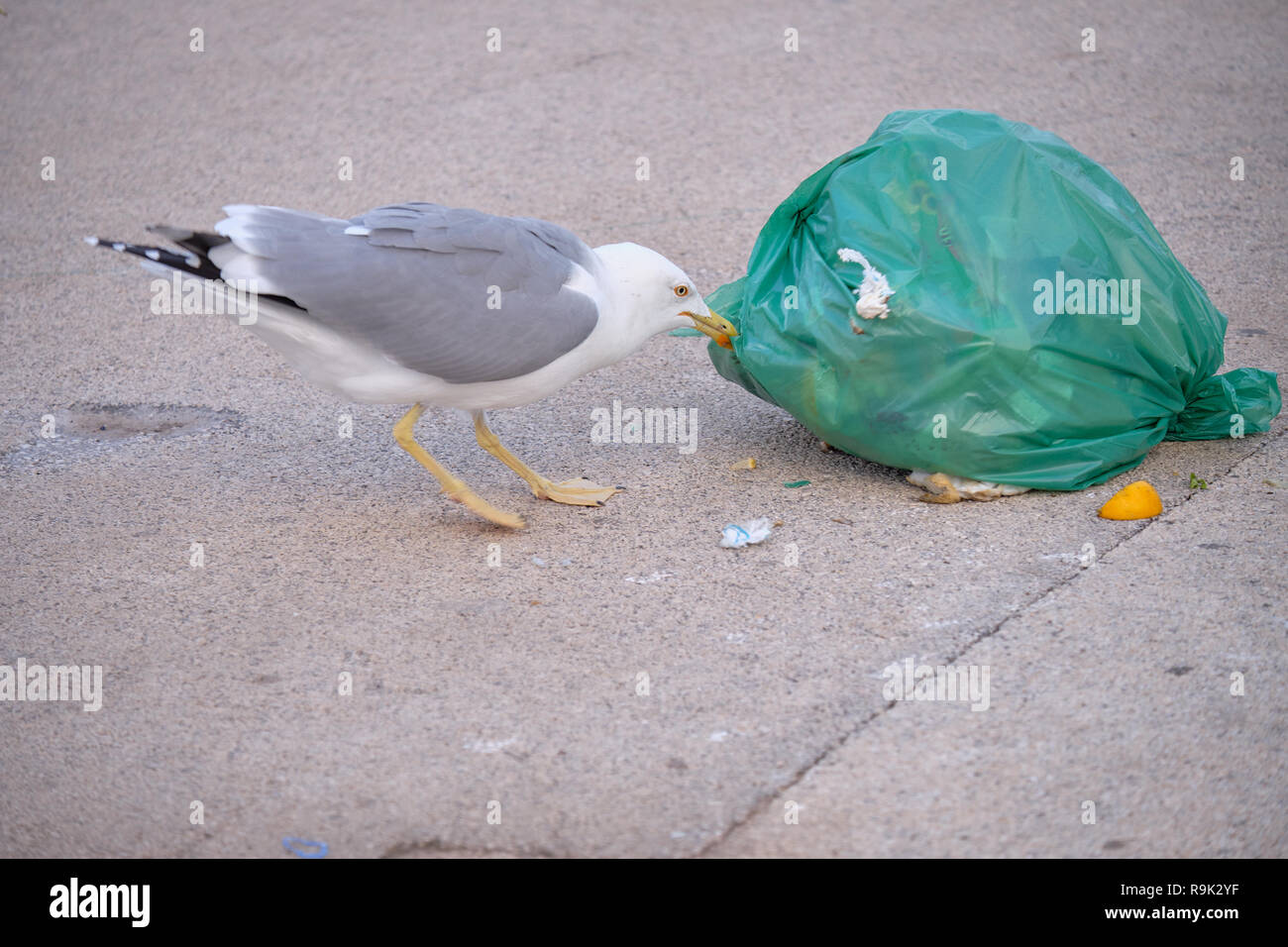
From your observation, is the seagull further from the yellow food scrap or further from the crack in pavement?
the yellow food scrap

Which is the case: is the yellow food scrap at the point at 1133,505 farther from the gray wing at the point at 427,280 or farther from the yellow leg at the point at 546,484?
the gray wing at the point at 427,280

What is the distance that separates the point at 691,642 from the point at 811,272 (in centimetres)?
142

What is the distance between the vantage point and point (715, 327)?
14.6 feet

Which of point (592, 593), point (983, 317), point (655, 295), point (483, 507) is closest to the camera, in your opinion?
point (592, 593)

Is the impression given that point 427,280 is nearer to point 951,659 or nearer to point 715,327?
point 715,327

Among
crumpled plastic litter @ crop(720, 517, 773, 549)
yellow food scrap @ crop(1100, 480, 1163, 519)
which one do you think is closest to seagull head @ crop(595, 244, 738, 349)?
crumpled plastic litter @ crop(720, 517, 773, 549)

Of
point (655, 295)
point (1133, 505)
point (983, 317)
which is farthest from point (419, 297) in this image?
point (1133, 505)

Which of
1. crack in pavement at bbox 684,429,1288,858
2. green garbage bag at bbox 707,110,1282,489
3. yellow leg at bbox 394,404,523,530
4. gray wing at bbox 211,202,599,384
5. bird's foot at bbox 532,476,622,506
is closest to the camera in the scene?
crack in pavement at bbox 684,429,1288,858

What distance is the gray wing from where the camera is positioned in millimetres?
3797

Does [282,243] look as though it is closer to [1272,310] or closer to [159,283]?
[159,283]

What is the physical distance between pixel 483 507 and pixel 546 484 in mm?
314

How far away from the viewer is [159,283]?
6.10 meters

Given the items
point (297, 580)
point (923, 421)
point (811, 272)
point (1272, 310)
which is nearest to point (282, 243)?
point (297, 580)

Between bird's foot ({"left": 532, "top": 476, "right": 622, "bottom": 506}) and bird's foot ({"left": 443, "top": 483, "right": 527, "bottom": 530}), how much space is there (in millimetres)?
210
